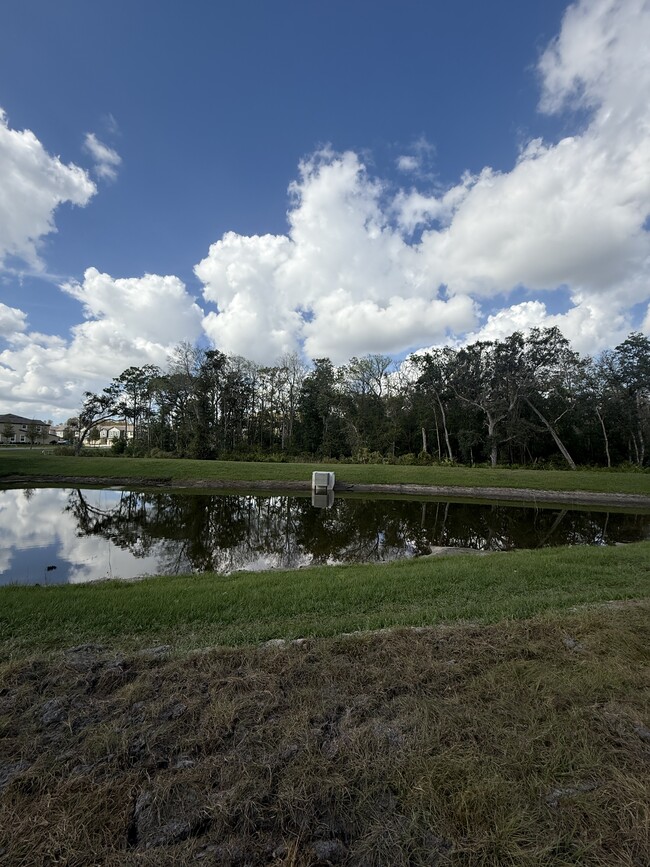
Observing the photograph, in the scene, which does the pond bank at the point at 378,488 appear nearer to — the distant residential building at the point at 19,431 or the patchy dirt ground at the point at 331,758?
the patchy dirt ground at the point at 331,758

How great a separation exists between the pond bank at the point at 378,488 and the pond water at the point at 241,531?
11.9 ft

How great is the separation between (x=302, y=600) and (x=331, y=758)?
3.86m

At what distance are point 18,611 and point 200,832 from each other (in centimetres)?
522

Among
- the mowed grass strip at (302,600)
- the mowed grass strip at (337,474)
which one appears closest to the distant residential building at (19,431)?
the mowed grass strip at (337,474)

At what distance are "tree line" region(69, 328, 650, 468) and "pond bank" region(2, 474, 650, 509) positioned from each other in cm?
1309

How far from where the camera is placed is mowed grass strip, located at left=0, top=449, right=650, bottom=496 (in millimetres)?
26547

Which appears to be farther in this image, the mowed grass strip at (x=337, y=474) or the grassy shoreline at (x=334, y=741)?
the mowed grass strip at (x=337, y=474)

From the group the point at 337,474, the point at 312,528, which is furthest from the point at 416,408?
the point at 312,528

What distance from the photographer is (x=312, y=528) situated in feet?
49.1

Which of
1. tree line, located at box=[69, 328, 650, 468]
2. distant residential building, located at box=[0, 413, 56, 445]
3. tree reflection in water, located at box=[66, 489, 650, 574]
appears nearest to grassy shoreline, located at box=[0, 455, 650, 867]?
tree reflection in water, located at box=[66, 489, 650, 574]

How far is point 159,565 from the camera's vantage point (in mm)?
9859

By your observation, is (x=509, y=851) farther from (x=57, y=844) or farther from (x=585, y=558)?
(x=585, y=558)

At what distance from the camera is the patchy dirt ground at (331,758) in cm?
175

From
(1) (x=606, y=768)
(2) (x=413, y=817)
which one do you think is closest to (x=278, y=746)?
(2) (x=413, y=817)
